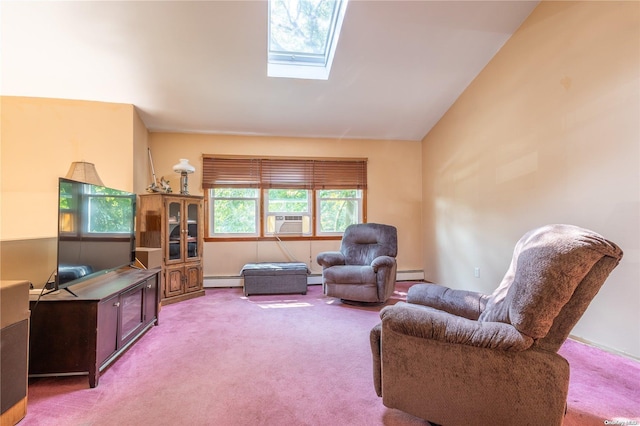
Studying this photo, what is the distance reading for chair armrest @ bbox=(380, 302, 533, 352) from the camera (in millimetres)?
1199

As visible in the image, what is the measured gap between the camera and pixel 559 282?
1126 millimetres

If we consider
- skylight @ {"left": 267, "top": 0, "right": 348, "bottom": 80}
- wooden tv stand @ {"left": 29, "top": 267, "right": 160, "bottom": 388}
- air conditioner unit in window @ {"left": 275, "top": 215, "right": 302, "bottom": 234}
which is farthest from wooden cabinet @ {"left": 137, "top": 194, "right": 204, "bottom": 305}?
skylight @ {"left": 267, "top": 0, "right": 348, "bottom": 80}

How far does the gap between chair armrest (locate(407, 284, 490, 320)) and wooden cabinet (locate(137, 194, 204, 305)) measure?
2.89m

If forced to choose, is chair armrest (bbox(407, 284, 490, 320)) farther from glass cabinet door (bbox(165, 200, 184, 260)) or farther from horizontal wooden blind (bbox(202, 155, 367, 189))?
glass cabinet door (bbox(165, 200, 184, 260))

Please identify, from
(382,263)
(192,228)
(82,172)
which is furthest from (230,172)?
(382,263)

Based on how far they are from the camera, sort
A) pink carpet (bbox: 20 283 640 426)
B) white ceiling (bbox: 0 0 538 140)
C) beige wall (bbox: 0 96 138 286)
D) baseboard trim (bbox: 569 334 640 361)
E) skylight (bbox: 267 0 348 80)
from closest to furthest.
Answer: pink carpet (bbox: 20 283 640 426)
baseboard trim (bbox: 569 334 640 361)
white ceiling (bbox: 0 0 538 140)
skylight (bbox: 267 0 348 80)
beige wall (bbox: 0 96 138 286)

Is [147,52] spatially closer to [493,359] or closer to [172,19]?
[172,19]

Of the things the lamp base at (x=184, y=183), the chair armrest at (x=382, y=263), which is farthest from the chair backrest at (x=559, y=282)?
the lamp base at (x=184, y=183)

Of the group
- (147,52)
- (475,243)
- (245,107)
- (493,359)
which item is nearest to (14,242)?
(147,52)

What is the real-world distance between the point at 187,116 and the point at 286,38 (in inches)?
66.8

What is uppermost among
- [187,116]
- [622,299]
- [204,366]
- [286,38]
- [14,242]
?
[286,38]

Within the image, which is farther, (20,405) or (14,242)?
(14,242)

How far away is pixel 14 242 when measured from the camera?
208cm

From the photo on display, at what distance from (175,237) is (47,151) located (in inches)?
66.0
